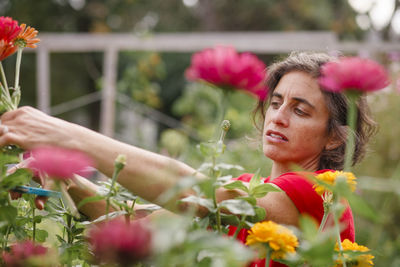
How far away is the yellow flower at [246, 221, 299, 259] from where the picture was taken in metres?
0.66

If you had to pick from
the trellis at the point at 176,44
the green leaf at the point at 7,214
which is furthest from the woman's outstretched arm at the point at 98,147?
the trellis at the point at 176,44

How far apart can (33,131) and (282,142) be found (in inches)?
28.0

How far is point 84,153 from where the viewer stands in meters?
0.71

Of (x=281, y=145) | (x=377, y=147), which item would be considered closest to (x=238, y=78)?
(x=281, y=145)

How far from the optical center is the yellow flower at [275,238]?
2.17 feet

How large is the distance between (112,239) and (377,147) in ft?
11.3

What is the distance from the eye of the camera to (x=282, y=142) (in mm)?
1235

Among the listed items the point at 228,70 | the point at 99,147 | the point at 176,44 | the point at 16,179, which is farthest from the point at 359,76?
the point at 176,44

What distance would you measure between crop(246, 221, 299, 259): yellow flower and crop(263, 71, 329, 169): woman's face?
580 millimetres

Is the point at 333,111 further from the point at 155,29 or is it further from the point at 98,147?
the point at 155,29

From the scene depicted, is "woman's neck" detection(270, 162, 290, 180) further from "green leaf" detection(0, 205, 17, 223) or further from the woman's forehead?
"green leaf" detection(0, 205, 17, 223)

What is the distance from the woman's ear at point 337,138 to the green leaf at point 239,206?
0.69 meters

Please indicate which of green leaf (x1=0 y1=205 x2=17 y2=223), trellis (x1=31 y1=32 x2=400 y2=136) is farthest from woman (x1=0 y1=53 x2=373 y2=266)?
trellis (x1=31 y1=32 x2=400 y2=136)

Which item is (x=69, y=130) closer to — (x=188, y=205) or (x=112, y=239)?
(x=188, y=205)
